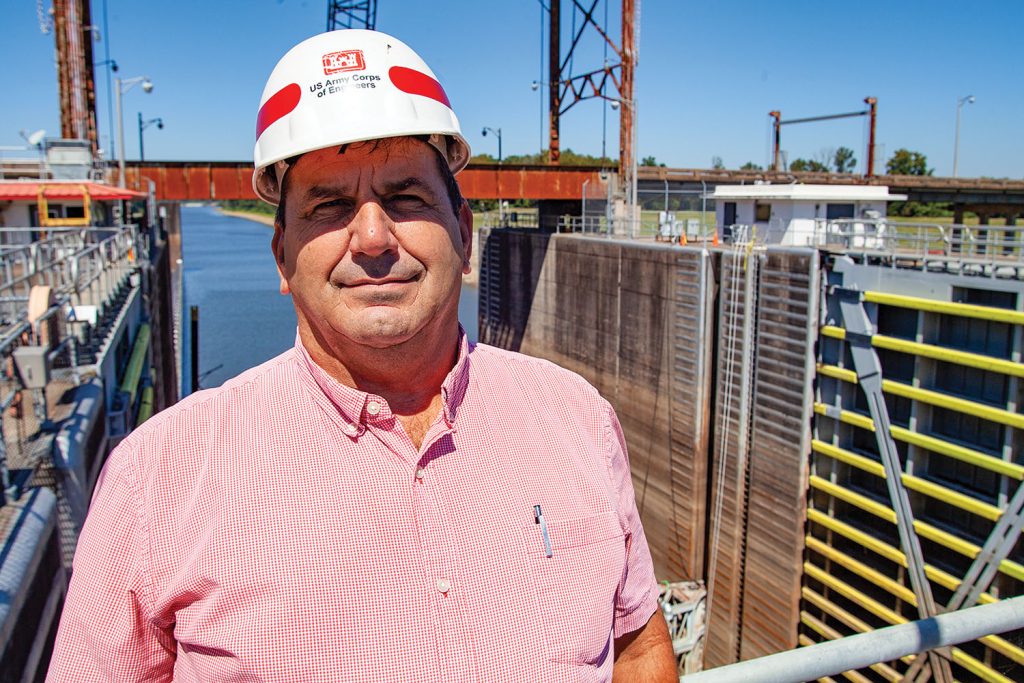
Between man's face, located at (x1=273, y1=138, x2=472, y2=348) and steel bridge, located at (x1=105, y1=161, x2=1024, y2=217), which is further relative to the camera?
steel bridge, located at (x1=105, y1=161, x2=1024, y2=217)

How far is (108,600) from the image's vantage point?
→ 1.44 metres

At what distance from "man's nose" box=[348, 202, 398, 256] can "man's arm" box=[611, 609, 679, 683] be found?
1.11m

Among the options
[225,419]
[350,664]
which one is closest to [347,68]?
[225,419]

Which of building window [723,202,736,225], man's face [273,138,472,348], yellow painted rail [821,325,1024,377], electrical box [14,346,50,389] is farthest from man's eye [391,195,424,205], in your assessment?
building window [723,202,736,225]

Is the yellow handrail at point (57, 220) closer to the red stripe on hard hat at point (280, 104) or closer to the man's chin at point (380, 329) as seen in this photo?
the red stripe on hard hat at point (280, 104)

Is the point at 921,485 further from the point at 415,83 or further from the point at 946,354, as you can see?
the point at 415,83

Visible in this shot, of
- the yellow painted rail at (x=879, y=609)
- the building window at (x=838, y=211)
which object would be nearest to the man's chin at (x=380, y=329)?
the yellow painted rail at (x=879, y=609)

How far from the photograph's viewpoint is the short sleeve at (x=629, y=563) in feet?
6.08

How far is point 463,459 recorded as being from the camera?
1.69 meters

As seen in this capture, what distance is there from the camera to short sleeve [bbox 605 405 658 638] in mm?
1854

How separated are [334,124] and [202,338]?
3958 centimetres

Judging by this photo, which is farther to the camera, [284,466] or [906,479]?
[906,479]

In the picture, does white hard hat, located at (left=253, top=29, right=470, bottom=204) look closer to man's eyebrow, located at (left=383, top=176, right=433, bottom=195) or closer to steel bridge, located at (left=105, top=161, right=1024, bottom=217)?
man's eyebrow, located at (left=383, top=176, right=433, bottom=195)

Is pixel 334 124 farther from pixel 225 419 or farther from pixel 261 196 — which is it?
pixel 225 419
